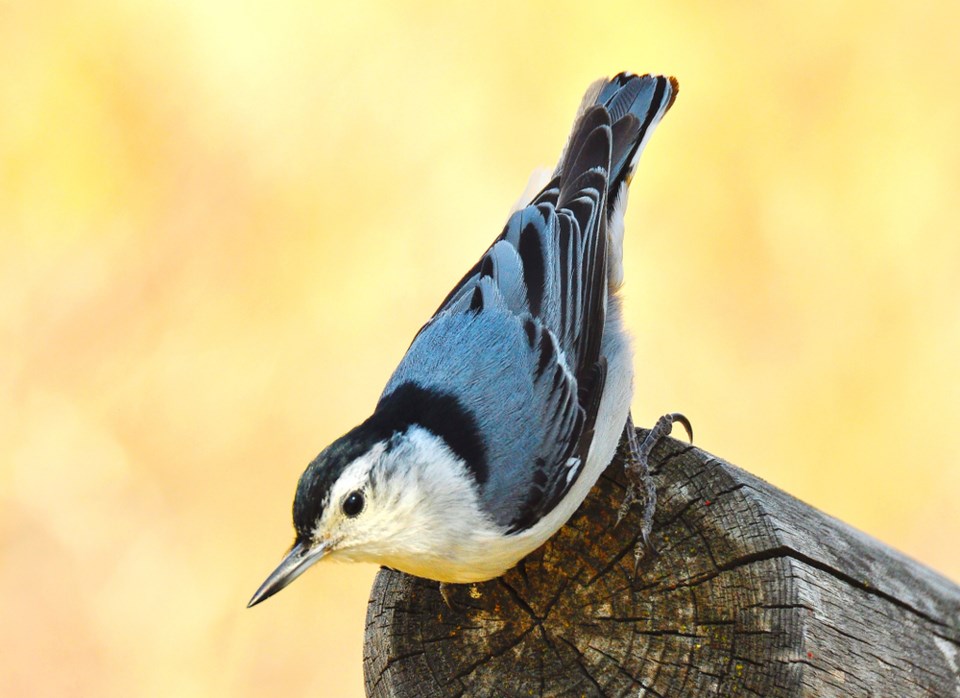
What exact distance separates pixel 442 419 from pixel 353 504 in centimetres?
24

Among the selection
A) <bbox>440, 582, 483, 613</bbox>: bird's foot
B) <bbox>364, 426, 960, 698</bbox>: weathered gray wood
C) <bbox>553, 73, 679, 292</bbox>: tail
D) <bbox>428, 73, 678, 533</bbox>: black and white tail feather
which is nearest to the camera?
<bbox>364, 426, 960, 698</bbox>: weathered gray wood

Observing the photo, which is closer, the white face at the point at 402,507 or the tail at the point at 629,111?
the white face at the point at 402,507

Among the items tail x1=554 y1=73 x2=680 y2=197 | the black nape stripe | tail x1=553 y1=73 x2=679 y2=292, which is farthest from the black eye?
tail x1=554 y1=73 x2=680 y2=197

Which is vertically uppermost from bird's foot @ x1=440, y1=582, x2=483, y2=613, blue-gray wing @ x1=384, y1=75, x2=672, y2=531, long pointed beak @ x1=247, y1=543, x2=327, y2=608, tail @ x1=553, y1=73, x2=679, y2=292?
tail @ x1=553, y1=73, x2=679, y2=292

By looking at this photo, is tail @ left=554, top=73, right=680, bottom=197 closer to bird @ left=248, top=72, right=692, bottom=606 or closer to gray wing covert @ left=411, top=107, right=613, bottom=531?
gray wing covert @ left=411, top=107, right=613, bottom=531

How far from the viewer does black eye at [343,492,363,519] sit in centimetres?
210

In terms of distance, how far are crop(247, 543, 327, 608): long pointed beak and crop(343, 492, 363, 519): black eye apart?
0.26ft

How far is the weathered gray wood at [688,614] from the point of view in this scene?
187 cm

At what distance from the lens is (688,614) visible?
1.96 m

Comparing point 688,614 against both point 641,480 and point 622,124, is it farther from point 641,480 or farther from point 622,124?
point 622,124

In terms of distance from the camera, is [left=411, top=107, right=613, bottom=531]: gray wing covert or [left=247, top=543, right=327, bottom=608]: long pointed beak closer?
[left=247, top=543, right=327, bottom=608]: long pointed beak

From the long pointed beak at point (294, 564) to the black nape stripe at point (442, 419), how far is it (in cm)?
26

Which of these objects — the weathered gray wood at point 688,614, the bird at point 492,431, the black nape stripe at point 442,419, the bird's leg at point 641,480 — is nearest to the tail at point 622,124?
the bird at point 492,431

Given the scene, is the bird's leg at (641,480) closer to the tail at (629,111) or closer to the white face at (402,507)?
the white face at (402,507)
